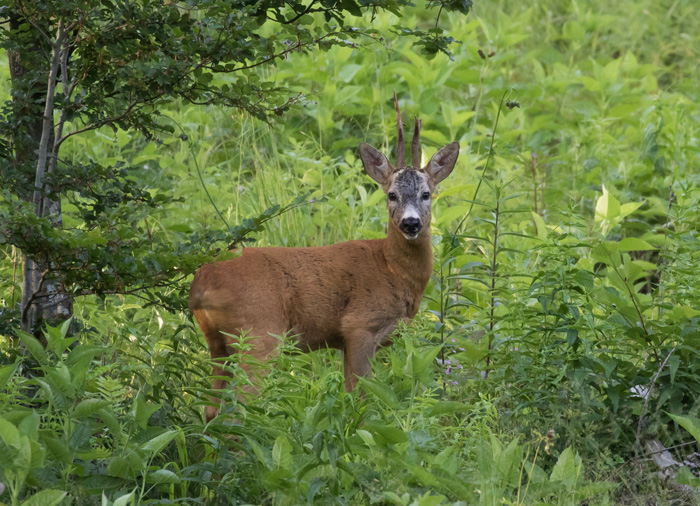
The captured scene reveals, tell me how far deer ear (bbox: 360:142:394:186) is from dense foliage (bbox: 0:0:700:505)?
0.41 m

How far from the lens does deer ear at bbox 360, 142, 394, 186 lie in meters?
4.92

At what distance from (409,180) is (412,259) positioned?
44 centimetres

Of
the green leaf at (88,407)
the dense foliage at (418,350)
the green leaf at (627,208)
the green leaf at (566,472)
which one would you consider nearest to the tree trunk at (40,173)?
the dense foliage at (418,350)

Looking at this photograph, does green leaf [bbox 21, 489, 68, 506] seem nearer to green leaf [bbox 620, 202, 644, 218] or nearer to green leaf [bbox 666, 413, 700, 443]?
green leaf [bbox 666, 413, 700, 443]

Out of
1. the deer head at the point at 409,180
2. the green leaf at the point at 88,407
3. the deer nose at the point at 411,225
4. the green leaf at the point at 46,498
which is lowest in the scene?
the green leaf at the point at 46,498

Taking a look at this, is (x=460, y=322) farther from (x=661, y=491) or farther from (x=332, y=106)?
(x=332, y=106)

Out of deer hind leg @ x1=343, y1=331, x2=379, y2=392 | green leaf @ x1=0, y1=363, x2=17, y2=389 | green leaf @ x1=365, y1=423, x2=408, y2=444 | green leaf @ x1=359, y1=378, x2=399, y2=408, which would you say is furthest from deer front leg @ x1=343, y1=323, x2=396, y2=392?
green leaf @ x1=0, y1=363, x2=17, y2=389

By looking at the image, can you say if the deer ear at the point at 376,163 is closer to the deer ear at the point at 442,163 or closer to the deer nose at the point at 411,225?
the deer ear at the point at 442,163

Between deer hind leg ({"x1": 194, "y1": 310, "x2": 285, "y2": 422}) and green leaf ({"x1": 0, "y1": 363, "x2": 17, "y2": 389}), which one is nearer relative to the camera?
green leaf ({"x1": 0, "y1": 363, "x2": 17, "y2": 389})

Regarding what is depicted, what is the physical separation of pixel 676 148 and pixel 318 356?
307 centimetres

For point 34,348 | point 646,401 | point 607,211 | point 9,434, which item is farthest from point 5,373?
point 607,211

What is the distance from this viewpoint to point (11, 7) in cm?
311

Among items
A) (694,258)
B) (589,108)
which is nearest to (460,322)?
(694,258)

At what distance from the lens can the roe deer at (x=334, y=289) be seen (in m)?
3.98
